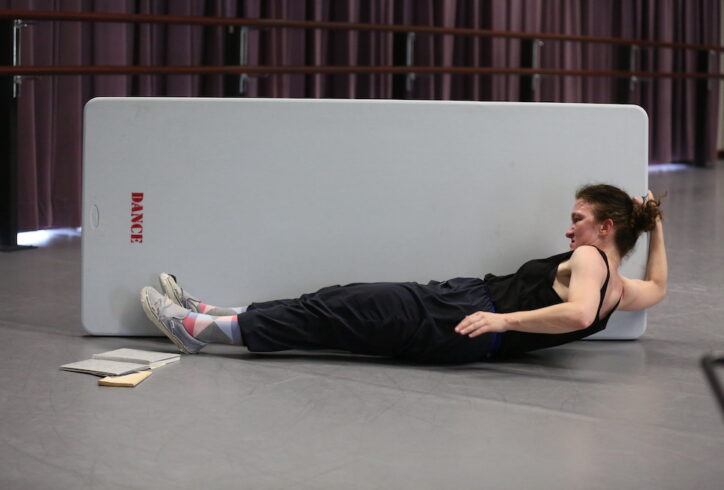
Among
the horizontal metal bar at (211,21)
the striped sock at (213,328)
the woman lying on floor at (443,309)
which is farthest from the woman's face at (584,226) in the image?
the horizontal metal bar at (211,21)

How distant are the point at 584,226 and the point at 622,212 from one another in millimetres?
90

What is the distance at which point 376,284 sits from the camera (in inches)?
88.0

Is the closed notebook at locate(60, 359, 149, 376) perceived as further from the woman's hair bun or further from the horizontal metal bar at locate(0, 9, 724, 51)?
the horizontal metal bar at locate(0, 9, 724, 51)

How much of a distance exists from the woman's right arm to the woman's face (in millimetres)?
156

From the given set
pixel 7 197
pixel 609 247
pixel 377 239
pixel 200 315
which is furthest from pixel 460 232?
pixel 7 197

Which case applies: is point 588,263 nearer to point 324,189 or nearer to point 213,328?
point 324,189

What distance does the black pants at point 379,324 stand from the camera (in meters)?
2.16

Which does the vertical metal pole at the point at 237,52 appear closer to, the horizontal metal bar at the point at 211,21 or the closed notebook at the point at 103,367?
the horizontal metal bar at the point at 211,21

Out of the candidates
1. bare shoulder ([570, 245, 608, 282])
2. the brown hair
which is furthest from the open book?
the brown hair

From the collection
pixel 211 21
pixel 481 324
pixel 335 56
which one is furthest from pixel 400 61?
pixel 481 324

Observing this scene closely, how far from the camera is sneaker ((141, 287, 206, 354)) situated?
2.22 metres

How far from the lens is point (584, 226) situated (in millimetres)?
2244

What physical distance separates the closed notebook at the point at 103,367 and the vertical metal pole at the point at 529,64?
378 cm

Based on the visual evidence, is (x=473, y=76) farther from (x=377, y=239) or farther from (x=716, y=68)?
(x=377, y=239)
